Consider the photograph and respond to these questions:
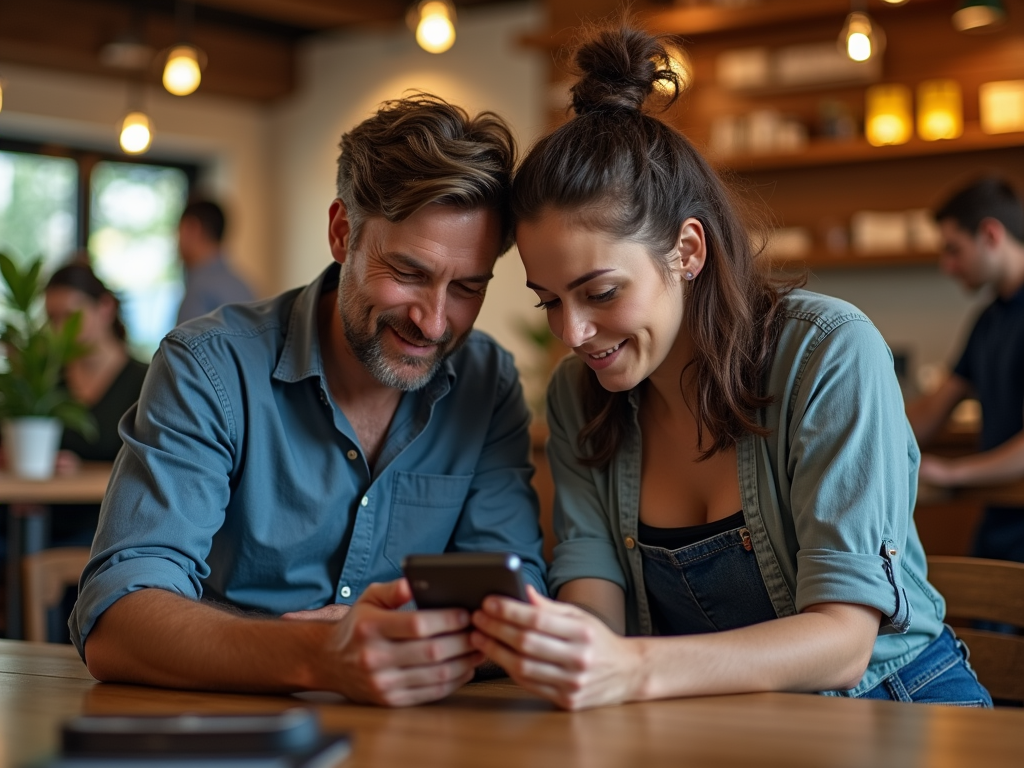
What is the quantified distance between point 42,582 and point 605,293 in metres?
1.36

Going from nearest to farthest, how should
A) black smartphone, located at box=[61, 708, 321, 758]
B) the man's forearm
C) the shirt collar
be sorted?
black smartphone, located at box=[61, 708, 321, 758] < the man's forearm < the shirt collar

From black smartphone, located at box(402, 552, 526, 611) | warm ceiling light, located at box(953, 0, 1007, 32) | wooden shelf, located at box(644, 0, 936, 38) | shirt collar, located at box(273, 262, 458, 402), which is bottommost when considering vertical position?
black smartphone, located at box(402, 552, 526, 611)

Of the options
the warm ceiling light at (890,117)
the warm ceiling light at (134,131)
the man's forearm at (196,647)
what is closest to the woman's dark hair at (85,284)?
the warm ceiling light at (134,131)

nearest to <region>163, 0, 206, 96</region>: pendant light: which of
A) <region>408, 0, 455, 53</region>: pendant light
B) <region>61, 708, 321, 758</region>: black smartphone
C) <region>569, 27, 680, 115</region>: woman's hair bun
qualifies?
<region>408, 0, 455, 53</region>: pendant light

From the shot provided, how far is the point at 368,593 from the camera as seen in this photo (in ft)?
4.32

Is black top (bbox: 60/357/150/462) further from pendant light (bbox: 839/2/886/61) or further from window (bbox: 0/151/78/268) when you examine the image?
window (bbox: 0/151/78/268)

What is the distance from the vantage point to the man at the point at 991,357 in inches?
140

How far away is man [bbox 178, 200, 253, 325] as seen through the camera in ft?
18.2

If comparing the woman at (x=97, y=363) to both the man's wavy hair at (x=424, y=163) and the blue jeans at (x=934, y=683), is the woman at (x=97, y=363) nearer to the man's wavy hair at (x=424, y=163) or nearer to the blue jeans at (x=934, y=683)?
the man's wavy hair at (x=424, y=163)

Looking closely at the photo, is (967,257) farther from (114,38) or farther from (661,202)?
(114,38)

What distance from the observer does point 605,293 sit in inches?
62.3

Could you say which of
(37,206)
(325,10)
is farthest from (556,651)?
(37,206)

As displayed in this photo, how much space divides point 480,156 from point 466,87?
5.77 m

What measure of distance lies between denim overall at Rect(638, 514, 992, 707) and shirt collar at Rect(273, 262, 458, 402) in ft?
1.37
